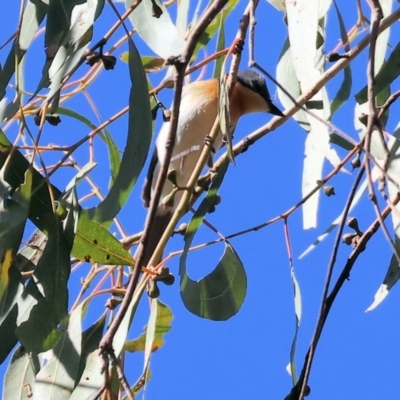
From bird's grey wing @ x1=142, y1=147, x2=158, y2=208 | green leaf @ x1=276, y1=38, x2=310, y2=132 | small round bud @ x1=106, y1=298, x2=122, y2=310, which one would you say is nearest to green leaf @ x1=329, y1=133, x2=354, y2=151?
green leaf @ x1=276, y1=38, x2=310, y2=132

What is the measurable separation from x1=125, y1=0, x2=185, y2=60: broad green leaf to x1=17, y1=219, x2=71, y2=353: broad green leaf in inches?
12.8

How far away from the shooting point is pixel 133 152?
48.1 inches

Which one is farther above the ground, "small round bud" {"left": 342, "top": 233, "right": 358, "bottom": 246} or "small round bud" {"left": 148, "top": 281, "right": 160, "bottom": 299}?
"small round bud" {"left": 342, "top": 233, "right": 358, "bottom": 246}

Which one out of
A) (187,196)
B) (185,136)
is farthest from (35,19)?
(185,136)

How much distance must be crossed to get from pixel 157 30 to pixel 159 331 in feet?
1.95

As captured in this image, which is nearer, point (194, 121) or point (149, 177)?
point (194, 121)

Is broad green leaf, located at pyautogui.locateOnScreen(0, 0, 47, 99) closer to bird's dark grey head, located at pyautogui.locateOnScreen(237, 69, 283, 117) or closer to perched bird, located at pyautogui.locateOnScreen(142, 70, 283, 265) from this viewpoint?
perched bird, located at pyautogui.locateOnScreen(142, 70, 283, 265)

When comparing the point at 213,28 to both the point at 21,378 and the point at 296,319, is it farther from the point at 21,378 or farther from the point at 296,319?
the point at 21,378

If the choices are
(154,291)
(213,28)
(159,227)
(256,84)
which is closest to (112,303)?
(154,291)

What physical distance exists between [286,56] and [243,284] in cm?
47

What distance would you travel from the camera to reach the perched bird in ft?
7.42

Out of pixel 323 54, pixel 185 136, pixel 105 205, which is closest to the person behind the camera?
pixel 105 205

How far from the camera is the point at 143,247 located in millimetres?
950

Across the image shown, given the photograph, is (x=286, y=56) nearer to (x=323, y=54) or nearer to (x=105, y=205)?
(x=323, y=54)
